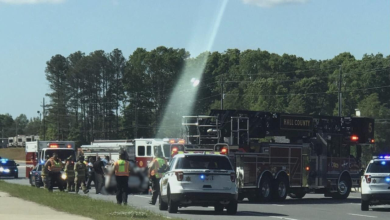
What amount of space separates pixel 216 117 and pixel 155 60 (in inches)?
3477

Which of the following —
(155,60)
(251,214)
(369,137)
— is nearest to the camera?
(251,214)

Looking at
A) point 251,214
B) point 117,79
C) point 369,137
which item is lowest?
point 251,214

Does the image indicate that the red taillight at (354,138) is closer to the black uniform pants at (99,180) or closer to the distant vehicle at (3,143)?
the black uniform pants at (99,180)

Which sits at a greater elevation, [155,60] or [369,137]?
[155,60]

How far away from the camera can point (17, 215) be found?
63.4 ft

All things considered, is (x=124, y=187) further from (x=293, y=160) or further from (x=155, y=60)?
(x=155, y=60)

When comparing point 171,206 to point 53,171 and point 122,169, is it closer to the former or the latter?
point 122,169

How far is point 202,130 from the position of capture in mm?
30234

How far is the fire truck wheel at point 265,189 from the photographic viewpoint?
95.3ft

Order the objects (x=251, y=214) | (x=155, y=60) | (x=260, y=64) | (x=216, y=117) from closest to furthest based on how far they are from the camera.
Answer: (x=251, y=214), (x=216, y=117), (x=155, y=60), (x=260, y=64)

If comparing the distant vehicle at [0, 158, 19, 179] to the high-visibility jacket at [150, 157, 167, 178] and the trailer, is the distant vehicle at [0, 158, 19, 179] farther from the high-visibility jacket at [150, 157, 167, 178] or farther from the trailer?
the high-visibility jacket at [150, 157, 167, 178]

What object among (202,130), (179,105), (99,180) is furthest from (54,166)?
(179,105)

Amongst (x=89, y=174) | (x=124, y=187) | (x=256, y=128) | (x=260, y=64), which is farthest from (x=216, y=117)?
(x=260, y=64)

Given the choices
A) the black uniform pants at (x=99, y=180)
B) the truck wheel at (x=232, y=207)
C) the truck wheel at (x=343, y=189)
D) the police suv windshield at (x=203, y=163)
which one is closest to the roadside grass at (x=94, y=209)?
the police suv windshield at (x=203, y=163)
